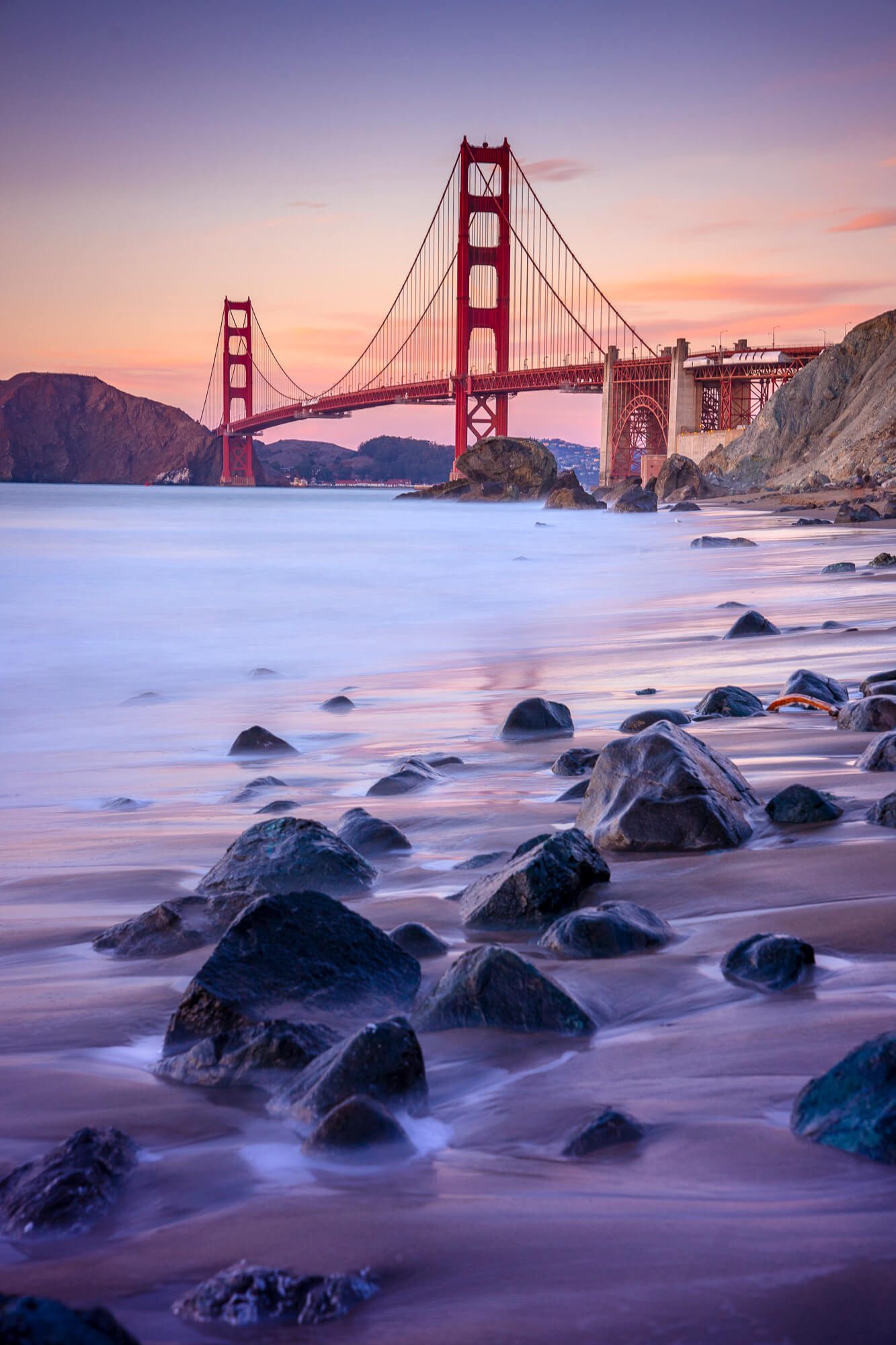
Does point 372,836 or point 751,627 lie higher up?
point 751,627

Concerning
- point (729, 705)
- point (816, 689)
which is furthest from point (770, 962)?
point (816, 689)

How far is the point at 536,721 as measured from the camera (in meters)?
3.58

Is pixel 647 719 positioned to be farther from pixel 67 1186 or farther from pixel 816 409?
pixel 816 409

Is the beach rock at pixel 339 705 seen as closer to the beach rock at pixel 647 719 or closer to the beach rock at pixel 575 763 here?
the beach rock at pixel 647 719

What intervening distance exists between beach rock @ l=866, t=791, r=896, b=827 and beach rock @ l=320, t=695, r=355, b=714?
259 cm

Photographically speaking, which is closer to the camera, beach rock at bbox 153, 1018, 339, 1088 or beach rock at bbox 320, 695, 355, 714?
beach rock at bbox 153, 1018, 339, 1088

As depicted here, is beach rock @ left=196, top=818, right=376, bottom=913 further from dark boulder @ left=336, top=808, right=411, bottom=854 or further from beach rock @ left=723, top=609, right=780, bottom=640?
beach rock @ left=723, top=609, right=780, bottom=640

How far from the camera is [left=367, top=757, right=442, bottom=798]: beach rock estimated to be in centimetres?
289

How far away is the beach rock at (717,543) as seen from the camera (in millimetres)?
14008

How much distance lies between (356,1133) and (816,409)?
40.3 metres

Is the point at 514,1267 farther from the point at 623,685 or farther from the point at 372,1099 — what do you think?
the point at 623,685

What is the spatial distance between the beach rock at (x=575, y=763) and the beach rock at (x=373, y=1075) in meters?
1.72

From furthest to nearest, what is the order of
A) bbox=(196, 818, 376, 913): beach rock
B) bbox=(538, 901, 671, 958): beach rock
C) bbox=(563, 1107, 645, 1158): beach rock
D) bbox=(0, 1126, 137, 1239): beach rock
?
1. bbox=(196, 818, 376, 913): beach rock
2. bbox=(538, 901, 671, 958): beach rock
3. bbox=(563, 1107, 645, 1158): beach rock
4. bbox=(0, 1126, 137, 1239): beach rock

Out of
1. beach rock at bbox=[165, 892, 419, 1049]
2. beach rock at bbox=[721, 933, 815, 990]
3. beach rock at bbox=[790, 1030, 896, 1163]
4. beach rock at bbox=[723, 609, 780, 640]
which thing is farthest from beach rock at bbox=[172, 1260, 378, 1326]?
beach rock at bbox=[723, 609, 780, 640]
